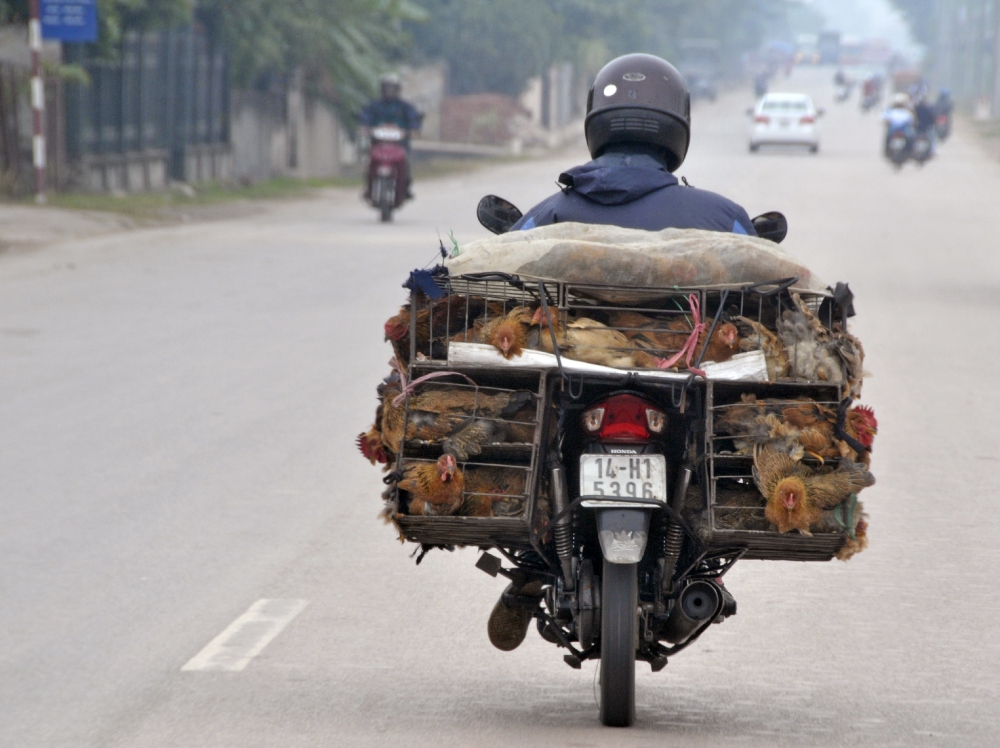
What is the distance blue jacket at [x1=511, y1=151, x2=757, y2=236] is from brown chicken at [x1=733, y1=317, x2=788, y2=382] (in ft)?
1.73

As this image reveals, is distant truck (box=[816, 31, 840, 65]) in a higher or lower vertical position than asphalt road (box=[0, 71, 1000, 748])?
higher

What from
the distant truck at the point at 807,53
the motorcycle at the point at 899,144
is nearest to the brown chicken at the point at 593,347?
the motorcycle at the point at 899,144

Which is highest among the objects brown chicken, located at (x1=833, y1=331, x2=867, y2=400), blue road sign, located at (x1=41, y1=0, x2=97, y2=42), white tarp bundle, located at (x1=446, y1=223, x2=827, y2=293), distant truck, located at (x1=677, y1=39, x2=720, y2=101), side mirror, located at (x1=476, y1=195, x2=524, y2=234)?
distant truck, located at (x1=677, y1=39, x2=720, y2=101)

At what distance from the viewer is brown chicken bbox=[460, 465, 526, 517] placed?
13.6ft

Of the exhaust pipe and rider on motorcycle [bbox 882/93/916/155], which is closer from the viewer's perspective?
the exhaust pipe

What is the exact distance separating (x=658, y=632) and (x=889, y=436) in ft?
16.0

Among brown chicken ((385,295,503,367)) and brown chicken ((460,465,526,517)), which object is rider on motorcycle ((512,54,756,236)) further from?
brown chicken ((460,465,526,517))

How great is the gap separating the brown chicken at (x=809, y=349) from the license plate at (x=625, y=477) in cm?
43

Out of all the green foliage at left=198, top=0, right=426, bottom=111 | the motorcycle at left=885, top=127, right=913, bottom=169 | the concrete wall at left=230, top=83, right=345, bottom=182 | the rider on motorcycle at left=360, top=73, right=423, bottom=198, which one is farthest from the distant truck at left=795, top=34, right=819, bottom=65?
the rider on motorcycle at left=360, top=73, right=423, bottom=198

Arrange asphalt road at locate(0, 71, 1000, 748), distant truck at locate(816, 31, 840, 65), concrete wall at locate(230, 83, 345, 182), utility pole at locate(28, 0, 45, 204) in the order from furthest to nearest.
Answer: distant truck at locate(816, 31, 840, 65) → concrete wall at locate(230, 83, 345, 182) → utility pole at locate(28, 0, 45, 204) → asphalt road at locate(0, 71, 1000, 748)

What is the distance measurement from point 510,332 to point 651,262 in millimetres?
429

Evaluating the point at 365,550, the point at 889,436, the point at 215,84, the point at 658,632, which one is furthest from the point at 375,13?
the point at 658,632

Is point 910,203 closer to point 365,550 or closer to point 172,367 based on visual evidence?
point 172,367

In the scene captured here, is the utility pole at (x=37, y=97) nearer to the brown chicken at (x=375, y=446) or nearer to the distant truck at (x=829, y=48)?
the brown chicken at (x=375, y=446)
